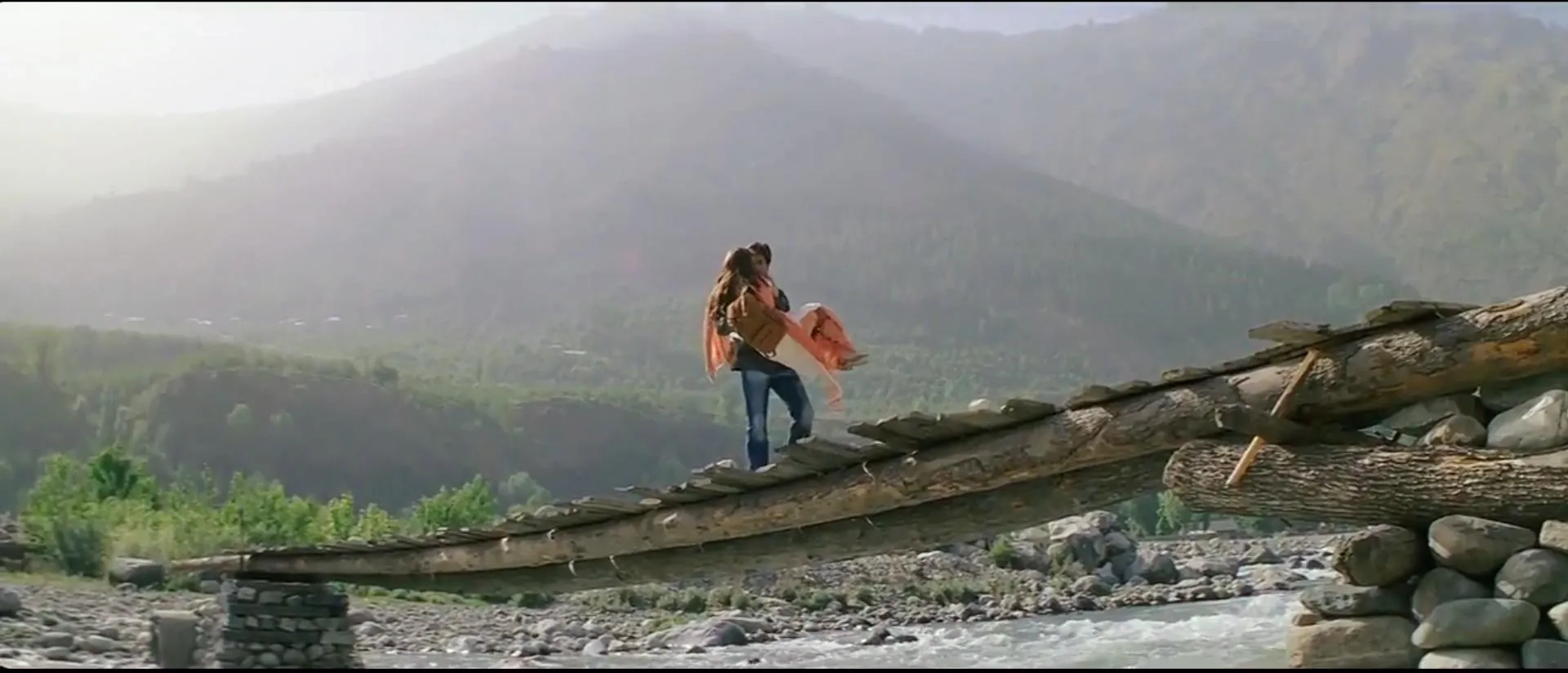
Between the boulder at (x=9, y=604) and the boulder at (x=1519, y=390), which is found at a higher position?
the boulder at (x=1519, y=390)

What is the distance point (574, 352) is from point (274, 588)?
1554 inches

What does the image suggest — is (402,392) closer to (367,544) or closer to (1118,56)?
(367,544)

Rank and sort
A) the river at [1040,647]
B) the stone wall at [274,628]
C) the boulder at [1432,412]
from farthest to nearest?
1. the river at [1040,647]
2. the stone wall at [274,628]
3. the boulder at [1432,412]

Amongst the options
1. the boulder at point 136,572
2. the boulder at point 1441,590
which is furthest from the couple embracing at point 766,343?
the boulder at point 136,572

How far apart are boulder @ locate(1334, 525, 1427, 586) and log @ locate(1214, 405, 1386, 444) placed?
0.32 metres

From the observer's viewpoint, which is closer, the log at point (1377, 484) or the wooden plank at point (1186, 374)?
the log at point (1377, 484)

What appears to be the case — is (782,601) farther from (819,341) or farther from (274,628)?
(819,341)

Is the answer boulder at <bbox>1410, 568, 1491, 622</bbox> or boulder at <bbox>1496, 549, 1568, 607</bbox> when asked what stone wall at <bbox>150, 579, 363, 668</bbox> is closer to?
boulder at <bbox>1410, 568, 1491, 622</bbox>

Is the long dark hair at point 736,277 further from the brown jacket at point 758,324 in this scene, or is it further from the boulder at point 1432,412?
the boulder at point 1432,412

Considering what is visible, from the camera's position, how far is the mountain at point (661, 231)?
39.1 metres

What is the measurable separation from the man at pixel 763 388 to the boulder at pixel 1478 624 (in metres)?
3.27

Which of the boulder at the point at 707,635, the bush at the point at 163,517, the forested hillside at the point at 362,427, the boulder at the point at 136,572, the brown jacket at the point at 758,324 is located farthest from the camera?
the forested hillside at the point at 362,427

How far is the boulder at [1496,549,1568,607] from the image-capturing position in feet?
11.4

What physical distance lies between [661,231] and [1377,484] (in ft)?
198
